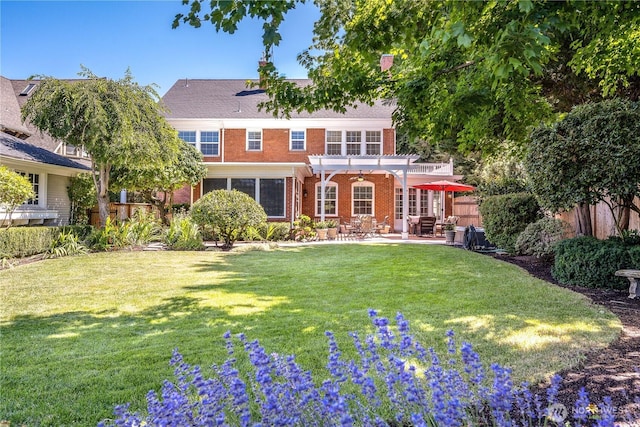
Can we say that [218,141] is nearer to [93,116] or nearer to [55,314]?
[93,116]

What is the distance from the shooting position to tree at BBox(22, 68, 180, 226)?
36.7ft

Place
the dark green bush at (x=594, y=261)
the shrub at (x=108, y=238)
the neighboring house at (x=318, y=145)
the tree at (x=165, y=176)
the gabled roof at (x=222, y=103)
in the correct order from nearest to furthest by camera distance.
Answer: the dark green bush at (x=594, y=261)
the shrub at (x=108, y=238)
the tree at (x=165, y=176)
the neighboring house at (x=318, y=145)
the gabled roof at (x=222, y=103)

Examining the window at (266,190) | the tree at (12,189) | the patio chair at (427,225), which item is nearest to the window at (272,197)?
the window at (266,190)

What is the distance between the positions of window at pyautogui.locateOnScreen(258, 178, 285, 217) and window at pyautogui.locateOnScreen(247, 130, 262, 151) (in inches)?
114

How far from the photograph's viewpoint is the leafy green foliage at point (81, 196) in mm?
15375

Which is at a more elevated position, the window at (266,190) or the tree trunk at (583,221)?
the window at (266,190)

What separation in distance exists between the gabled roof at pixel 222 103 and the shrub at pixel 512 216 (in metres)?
9.84

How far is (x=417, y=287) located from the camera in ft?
21.5

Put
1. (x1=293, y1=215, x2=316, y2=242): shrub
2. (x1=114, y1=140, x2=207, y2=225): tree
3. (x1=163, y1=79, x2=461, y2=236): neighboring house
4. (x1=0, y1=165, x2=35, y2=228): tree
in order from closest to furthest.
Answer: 1. (x1=0, y1=165, x2=35, y2=228): tree
2. (x1=114, y1=140, x2=207, y2=225): tree
3. (x1=293, y1=215, x2=316, y2=242): shrub
4. (x1=163, y1=79, x2=461, y2=236): neighboring house

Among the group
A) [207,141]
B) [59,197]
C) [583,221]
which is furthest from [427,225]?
[59,197]

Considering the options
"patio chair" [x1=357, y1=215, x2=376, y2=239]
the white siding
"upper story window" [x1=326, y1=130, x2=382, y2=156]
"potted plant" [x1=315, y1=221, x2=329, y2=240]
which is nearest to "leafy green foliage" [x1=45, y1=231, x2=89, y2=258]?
the white siding

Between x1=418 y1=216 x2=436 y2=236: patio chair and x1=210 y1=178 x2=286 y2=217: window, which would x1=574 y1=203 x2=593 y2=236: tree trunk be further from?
x1=210 y1=178 x2=286 y2=217: window

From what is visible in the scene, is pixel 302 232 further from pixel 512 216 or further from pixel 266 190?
pixel 512 216

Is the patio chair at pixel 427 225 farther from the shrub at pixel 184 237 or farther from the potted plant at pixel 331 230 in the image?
the shrub at pixel 184 237
